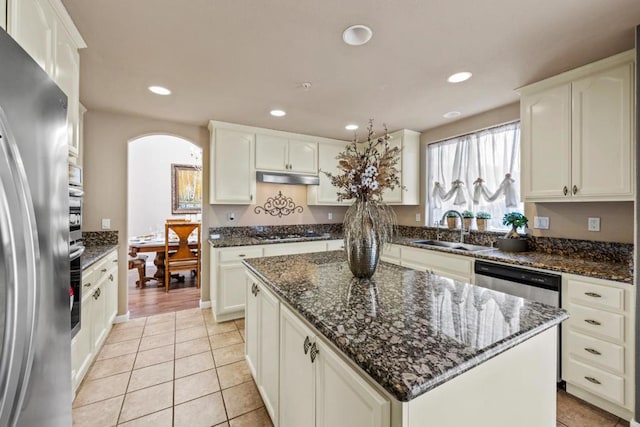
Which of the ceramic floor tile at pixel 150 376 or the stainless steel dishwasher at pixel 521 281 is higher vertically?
the stainless steel dishwasher at pixel 521 281

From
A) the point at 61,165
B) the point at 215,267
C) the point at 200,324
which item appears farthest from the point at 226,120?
the point at 61,165

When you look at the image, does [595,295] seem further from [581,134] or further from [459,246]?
[459,246]

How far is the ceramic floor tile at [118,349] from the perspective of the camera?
243cm

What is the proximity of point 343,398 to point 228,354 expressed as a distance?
1.96 metres

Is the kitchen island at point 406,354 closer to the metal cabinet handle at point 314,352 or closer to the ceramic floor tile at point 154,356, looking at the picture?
the metal cabinet handle at point 314,352

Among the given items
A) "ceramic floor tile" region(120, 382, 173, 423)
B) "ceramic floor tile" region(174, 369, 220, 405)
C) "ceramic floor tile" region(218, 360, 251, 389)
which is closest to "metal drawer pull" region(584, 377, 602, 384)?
"ceramic floor tile" region(218, 360, 251, 389)

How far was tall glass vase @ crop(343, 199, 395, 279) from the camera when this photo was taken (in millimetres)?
1484

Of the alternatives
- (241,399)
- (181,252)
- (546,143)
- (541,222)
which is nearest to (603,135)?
(546,143)

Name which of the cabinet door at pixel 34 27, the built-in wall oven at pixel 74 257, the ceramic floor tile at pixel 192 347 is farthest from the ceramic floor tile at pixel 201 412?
the cabinet door at pixel 34 27

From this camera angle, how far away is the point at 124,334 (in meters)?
2.84

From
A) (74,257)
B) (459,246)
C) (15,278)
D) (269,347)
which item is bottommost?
(269,347)

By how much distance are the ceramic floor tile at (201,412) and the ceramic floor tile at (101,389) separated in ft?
1.80

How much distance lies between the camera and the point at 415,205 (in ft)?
12.8

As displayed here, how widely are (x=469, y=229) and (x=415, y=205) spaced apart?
2.85ft
